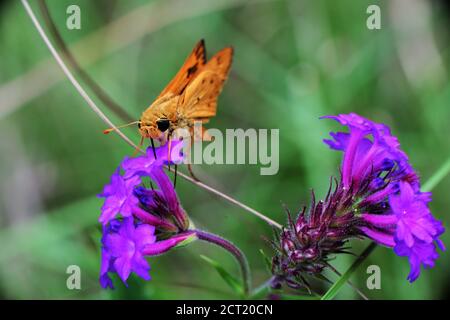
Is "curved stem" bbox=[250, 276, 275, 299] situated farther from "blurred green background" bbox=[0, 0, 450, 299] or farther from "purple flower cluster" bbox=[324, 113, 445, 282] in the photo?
"blurred green background" bbox=[0, 0, 450, 299]

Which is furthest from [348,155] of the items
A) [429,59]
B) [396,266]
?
[429,59]

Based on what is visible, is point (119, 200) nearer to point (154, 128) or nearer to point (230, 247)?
point (154, 128)

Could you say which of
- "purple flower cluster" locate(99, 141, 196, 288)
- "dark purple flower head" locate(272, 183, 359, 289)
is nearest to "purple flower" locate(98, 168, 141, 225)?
"purple flower cluster" locate(99, 141, 196, 288)

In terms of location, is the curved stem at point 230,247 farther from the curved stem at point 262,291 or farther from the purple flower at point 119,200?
the purple flower at point 119,200

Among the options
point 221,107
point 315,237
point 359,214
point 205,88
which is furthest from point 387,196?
point 221,107

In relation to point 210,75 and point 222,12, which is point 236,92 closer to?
point 222,12
